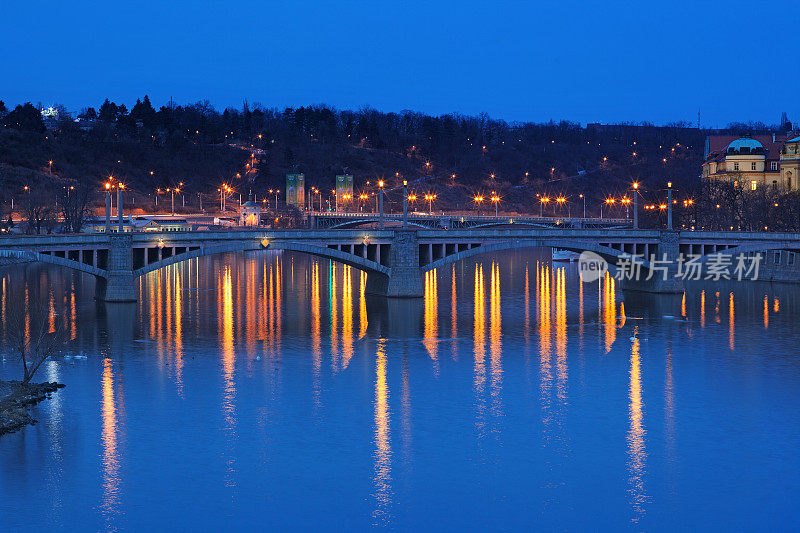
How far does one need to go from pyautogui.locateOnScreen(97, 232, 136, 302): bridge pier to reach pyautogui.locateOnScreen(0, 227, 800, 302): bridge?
0.07 meters

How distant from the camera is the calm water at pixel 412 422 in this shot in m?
29.4

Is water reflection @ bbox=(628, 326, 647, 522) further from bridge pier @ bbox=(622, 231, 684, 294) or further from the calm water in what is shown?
bridge pier @ bbox=(622, 231, 684, 294)

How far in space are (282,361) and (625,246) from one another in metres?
41.3

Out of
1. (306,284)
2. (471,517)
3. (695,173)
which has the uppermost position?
(695,173)

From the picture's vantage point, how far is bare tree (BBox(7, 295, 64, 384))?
4544 cm

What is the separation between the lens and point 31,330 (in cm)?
5722

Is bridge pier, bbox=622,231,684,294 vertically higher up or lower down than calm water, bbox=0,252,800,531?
higher up

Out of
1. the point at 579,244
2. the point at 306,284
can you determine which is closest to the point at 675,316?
the point at 579,244

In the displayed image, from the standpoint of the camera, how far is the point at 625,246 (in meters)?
82.8

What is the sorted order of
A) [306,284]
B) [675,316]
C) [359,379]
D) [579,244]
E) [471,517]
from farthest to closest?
1. [306,284]
2. [579,244]
3. [675,316]
4. [359,379]
5. [471,517]

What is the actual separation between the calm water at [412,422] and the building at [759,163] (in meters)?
71.9

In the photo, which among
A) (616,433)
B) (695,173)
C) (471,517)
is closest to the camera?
(471,517)

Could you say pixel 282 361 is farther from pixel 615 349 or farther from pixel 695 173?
pixel 695 173

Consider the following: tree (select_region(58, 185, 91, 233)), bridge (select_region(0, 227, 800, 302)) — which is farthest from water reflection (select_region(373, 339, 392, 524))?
tree (select_region(58, 185, 91, 233))
